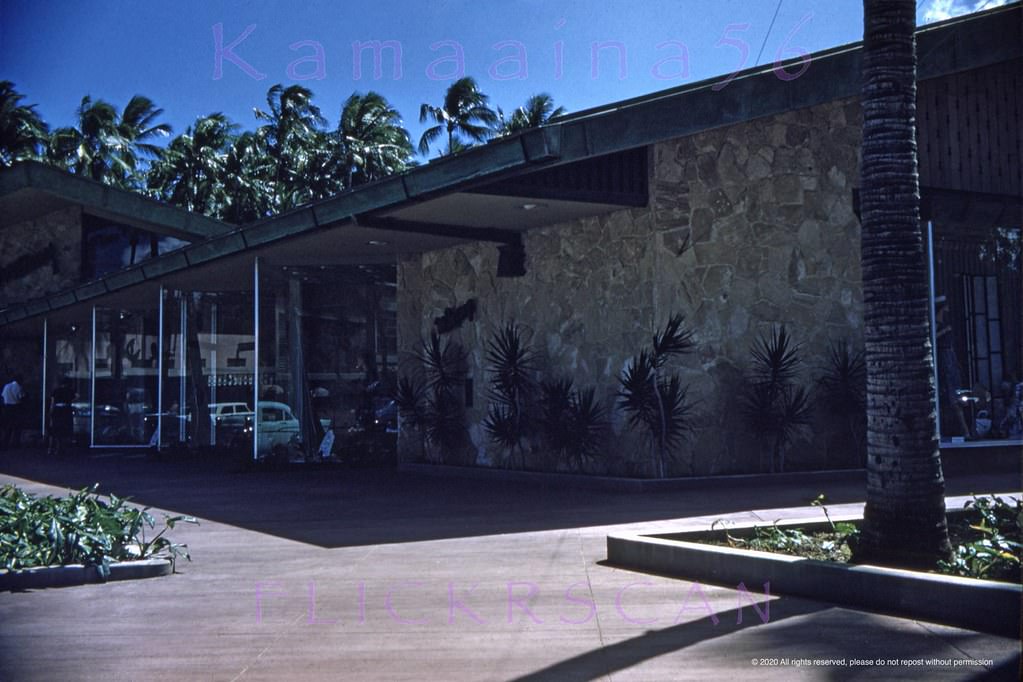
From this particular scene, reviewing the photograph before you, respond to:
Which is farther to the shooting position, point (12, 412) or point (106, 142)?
point (106, 142)

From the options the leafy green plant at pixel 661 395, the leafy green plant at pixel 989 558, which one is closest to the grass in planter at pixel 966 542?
the leafy green plant at pixel 989 558

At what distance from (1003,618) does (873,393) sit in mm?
1707

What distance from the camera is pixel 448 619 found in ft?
19.9

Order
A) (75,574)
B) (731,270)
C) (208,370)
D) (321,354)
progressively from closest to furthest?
1. (75,574)
2. (731,270)
3. (321,354)
4. (208,370)

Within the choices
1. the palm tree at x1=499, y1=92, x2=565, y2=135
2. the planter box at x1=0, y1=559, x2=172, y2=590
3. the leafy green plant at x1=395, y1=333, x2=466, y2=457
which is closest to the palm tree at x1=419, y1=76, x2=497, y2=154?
the palm tree at x1=499, y1=92, x2=565, y2=135

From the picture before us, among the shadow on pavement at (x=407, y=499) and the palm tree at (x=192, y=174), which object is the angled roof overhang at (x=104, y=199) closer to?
the shadow on pavement at (x=407, y=499)

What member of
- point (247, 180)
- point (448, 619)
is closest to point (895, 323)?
point (448, 619)

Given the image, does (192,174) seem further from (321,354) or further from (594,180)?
(594,180)

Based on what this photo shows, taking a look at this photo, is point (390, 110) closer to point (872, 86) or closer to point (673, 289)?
point (673, 289)

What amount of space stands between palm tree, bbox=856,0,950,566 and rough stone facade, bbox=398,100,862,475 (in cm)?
676

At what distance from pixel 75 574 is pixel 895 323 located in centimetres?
571

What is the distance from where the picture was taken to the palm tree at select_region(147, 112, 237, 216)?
44.2m

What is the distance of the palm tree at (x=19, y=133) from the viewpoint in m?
35.0

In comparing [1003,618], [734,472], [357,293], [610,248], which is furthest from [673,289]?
[1003,618]
